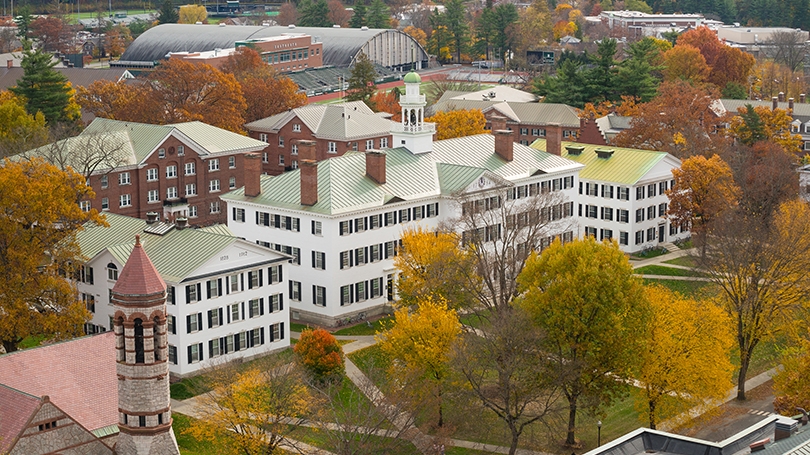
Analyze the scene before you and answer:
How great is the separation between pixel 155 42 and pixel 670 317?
143953mm

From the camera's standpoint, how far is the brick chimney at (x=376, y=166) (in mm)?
80938

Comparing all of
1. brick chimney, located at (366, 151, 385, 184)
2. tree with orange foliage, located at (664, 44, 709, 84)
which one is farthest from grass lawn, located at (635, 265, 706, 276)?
tree with orange foliage, located at (664, 44, 709, 84)

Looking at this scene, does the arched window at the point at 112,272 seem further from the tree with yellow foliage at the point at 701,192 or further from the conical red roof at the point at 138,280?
the tree with yellow foliage at the point at 701,192

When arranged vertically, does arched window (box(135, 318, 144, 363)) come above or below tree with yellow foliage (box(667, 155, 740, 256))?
above

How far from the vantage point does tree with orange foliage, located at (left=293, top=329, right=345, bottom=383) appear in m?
64.9

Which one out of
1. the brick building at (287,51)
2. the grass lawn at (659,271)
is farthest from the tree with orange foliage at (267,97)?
the grass lawn at (659,271)

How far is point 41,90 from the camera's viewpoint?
116 metres

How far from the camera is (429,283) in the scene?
227 ft

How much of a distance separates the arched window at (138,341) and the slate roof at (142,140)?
1779 inches

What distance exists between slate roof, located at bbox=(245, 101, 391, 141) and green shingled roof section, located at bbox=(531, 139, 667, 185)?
22.7 metres

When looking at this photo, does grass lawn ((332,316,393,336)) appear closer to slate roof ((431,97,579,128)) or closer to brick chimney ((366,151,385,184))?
brick chimney ((366,151,385,184))

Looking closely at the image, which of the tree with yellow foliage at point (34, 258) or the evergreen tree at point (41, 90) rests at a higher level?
the evergreen tree at point (41, 90)

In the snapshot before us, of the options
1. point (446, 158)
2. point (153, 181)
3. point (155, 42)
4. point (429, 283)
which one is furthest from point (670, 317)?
point (155, 42)

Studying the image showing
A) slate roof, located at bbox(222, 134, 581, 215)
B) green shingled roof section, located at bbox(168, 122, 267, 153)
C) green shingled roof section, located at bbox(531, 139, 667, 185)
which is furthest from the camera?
green shingled roof section, located at bbox(168, 122, 267, 153)
